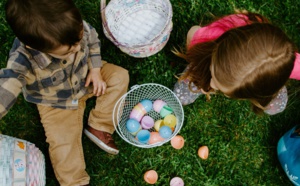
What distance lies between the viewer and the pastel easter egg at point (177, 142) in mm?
2201

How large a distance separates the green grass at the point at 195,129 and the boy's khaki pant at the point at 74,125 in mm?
128

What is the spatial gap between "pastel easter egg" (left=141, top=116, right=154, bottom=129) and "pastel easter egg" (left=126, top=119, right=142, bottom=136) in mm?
33

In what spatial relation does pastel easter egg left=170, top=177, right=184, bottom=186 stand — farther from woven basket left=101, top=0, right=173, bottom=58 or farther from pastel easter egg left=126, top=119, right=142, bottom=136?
woven basket left=101, top=0, right=173, bottom=58

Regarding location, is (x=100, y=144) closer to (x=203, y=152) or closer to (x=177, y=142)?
(x=177, y=142)

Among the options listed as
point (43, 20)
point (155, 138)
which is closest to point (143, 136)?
point (155, 138)

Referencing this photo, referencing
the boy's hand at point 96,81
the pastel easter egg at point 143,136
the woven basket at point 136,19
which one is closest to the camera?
the boy's hand at point 96,81

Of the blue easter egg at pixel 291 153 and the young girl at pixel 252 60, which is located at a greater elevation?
the young girl at pixel 252 60

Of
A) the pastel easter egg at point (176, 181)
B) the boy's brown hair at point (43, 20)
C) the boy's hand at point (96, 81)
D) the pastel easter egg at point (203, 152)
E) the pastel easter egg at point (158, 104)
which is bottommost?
the pastel easter egg at point (176, 181)

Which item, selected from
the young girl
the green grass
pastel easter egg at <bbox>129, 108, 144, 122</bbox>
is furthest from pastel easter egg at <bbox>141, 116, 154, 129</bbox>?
the young girl

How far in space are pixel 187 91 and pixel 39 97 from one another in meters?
0.81

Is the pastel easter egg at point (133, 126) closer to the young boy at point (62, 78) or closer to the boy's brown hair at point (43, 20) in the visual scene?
the young boy at point (62, 78)

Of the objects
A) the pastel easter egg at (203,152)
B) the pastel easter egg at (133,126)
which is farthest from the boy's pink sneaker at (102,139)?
the pastel easter egg at (203,152)

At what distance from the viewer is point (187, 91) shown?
7.24 ft

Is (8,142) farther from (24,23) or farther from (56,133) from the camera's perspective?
(24,23)
